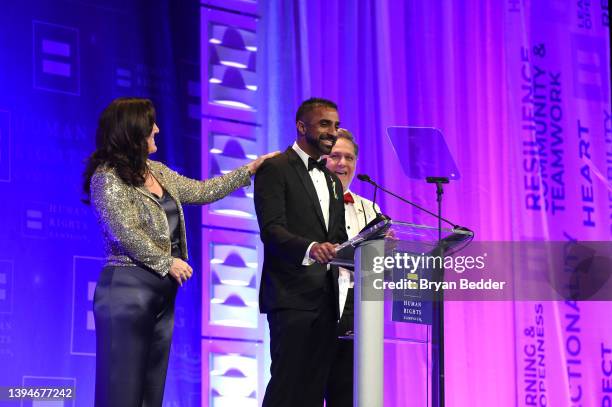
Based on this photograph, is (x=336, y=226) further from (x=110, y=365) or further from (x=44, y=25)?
(x=44, y=25)

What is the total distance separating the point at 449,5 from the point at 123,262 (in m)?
2.97

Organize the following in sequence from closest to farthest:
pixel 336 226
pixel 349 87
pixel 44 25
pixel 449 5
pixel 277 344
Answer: pixel 277 344 → pixel 336 226 → pixel 44 25 → pixel 349 87 → pixel 449 5

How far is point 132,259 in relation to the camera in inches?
104

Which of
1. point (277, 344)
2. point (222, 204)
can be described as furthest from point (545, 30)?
point (277, 344)

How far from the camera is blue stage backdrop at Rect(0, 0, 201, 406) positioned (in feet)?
12.4

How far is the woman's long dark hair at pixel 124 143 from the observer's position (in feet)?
8.84

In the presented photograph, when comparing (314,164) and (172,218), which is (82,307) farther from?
(314,164)

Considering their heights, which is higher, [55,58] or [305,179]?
[55,58]

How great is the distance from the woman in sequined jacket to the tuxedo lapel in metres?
0.44

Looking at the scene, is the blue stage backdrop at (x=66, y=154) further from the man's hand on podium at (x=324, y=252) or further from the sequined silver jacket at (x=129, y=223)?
the man's hand on podium at (x=324, y=252)

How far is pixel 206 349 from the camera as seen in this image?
413 cm

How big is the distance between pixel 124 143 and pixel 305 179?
63 cm

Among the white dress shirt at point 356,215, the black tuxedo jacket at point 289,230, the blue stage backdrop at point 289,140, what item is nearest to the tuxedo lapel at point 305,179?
the black tuxedo jacket at point 289,230

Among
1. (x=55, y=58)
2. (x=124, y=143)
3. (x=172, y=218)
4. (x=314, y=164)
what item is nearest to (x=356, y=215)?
(x=314, y=164)
